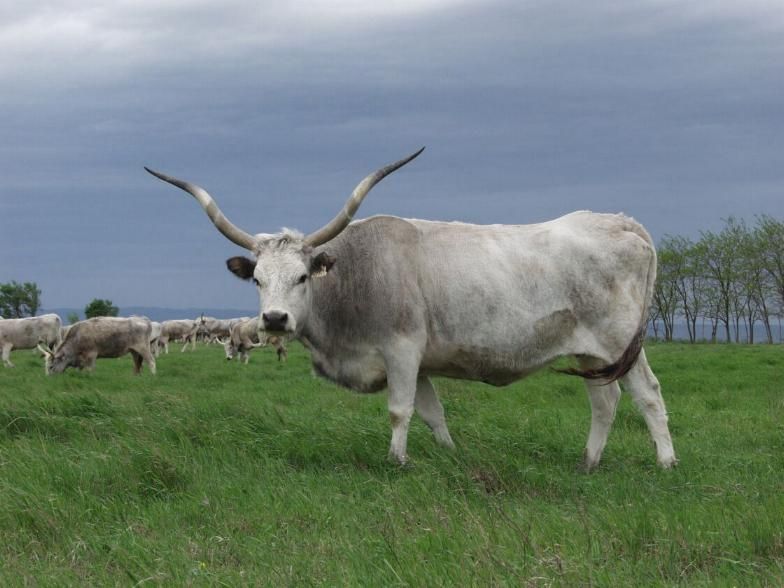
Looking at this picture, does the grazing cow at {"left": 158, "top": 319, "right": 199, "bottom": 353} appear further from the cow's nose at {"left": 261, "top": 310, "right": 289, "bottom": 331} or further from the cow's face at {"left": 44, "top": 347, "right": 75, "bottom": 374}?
the cow's nose at {"left": 261, "top": 310, "right": 289, "bottom": 331}

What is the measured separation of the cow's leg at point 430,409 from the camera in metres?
9.25

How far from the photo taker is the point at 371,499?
7090 millimetres

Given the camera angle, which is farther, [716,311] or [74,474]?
[716,311]

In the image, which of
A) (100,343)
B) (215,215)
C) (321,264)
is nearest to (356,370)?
(321,264)

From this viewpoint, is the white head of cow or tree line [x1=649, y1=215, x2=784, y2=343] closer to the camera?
the white head of cow

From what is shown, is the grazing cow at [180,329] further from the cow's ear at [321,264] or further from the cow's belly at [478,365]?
the cow's ear at [321,264]

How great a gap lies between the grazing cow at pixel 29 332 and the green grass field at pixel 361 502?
85.3 ft

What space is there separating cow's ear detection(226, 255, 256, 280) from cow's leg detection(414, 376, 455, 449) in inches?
77.7

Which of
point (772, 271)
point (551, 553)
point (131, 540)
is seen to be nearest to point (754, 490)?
point (551, 553)

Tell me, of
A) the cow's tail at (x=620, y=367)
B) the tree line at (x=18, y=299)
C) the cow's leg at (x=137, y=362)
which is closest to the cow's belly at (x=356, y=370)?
the cow's tail at (x=620, y=367)

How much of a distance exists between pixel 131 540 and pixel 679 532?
3261mm

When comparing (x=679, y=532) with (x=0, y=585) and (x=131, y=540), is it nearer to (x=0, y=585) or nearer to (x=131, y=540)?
(x=131, y=540)

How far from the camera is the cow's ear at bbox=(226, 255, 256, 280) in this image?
29.0ft

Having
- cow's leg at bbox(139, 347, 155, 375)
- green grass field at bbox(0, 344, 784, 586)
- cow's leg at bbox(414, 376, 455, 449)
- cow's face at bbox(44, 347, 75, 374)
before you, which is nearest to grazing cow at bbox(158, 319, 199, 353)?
cow's leg at bbox(139, 347, 155, 375)
